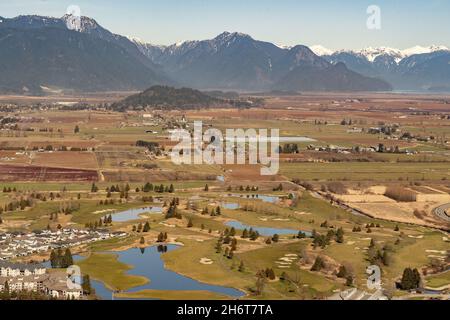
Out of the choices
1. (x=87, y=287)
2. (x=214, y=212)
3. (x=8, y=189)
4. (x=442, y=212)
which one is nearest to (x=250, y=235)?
(x=214, y=212)

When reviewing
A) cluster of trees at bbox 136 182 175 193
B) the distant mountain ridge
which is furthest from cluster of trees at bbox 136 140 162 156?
the distant mountain ridge

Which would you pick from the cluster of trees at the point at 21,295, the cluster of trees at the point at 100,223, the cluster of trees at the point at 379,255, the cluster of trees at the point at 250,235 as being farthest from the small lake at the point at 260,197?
the cluster of trees at the point at 21,295

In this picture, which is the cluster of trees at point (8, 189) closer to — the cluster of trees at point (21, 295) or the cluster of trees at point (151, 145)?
the cluster of trees at point (151, 145)

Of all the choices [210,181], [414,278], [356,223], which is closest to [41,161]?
[210,181]

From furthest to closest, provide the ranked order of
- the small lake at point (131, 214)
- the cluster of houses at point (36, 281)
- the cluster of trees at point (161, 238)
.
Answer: the small lake at point (131, 214) → the cluster of trees at point (161, 238) → the cluster of houses at point (36, 281)

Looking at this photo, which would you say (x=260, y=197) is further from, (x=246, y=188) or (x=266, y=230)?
(x=266, y=230)
